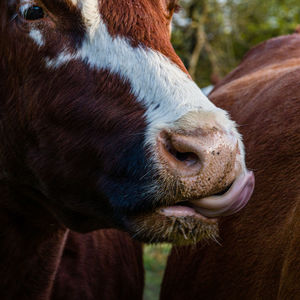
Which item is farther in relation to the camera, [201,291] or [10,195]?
[201,291]

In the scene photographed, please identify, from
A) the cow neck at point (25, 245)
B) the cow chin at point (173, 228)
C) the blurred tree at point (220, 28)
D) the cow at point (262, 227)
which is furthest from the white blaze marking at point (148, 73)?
the blurred tree at point (220, 28)

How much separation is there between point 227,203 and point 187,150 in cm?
27

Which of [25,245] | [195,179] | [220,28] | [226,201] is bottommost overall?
[220,28]

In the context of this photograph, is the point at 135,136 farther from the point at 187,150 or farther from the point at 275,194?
the point at 275,194

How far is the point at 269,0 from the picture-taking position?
17281 mm

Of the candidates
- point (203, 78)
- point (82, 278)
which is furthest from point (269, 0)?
point (82, 278)

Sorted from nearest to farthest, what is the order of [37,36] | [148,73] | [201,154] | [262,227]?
[201,154]
[148,73]
[37,36]
[262,227]

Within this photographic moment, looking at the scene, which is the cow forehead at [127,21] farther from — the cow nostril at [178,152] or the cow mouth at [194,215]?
the cow mouth at [194,215]

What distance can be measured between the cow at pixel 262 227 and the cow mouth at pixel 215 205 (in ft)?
1.21

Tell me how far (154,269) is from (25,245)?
468 cm

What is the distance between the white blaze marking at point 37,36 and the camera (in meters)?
2.25

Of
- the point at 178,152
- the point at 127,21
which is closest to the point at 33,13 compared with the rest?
the point at 127,21

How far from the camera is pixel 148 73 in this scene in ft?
6.70

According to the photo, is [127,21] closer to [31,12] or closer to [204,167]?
[31,12]
